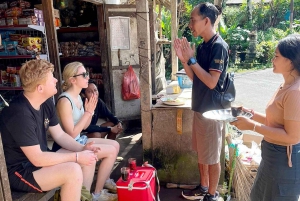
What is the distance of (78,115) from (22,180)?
90cm

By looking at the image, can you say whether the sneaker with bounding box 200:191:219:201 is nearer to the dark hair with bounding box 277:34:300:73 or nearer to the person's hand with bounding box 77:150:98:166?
the person's hand with bounding box 77:150:98:166

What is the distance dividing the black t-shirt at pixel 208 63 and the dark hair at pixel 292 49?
2.32 ft

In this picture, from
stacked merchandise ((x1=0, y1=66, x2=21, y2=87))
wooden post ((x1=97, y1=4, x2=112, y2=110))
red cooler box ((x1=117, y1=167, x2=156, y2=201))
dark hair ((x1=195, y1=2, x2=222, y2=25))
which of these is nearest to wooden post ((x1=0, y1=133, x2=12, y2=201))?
red cooler box ((x1=117, y1=167, x2=156, y2=201))

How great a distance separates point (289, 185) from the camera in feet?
5.65

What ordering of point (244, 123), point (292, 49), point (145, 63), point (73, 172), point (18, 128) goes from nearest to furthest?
point (292, 49) → point (244, 123) → point (18, 128) → point (73, 172) → point (145, 63)

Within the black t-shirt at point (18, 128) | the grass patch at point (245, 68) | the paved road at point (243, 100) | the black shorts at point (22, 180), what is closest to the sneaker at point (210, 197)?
the paved road at point (243, 100)

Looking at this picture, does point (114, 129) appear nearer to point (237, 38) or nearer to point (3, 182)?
point (3, 182)

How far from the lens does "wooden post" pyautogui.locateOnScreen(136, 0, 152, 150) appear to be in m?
2.94

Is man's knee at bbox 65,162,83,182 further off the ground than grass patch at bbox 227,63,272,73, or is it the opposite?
man's knee at bbox 65,162,83,182

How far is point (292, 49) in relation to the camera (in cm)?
164

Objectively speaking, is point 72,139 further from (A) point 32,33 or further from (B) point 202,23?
(A) point 32,33

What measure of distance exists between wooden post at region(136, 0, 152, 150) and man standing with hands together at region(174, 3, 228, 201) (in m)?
0.55

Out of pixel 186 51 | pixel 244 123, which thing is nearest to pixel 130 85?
pixel 186 51

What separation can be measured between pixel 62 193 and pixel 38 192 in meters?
0.17
